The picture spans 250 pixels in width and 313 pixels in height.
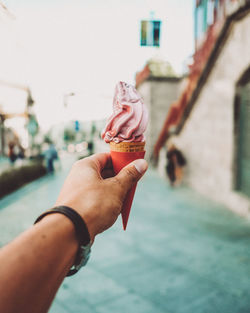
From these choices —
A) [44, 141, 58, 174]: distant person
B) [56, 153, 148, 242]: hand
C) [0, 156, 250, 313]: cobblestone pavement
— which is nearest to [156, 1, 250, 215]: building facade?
[0, 156, 250, 313]: cobblestone pavement

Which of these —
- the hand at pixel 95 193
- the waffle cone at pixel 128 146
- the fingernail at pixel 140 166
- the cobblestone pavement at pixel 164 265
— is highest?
the waffle cone at pixel 128 146

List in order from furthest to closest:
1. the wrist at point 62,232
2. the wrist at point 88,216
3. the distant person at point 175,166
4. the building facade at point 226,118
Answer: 1. the distant person at point 175,166
2. the building facade at point 226,118
3. the wrist at point 88,216
4. the wrist at point 62,232

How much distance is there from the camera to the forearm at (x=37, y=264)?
1076 mm

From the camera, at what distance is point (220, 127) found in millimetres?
8750

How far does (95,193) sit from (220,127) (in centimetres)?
787

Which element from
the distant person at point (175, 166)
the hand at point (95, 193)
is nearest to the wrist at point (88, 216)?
the hand at point (95, 193)

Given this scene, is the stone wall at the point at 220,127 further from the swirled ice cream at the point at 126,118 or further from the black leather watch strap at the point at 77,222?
the black leather watch strap at the point at 77,222

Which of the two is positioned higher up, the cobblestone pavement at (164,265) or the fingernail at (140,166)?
the fingernail at (140,166)

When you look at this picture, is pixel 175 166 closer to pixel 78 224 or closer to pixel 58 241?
pixel 78 224

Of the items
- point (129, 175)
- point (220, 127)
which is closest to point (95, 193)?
point (129, 175)

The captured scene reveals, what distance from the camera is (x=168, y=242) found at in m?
5.69

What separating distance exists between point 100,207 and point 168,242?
446 cm

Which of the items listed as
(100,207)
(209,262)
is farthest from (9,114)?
(100,207)

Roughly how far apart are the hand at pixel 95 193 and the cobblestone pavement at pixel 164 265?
8.28ft
